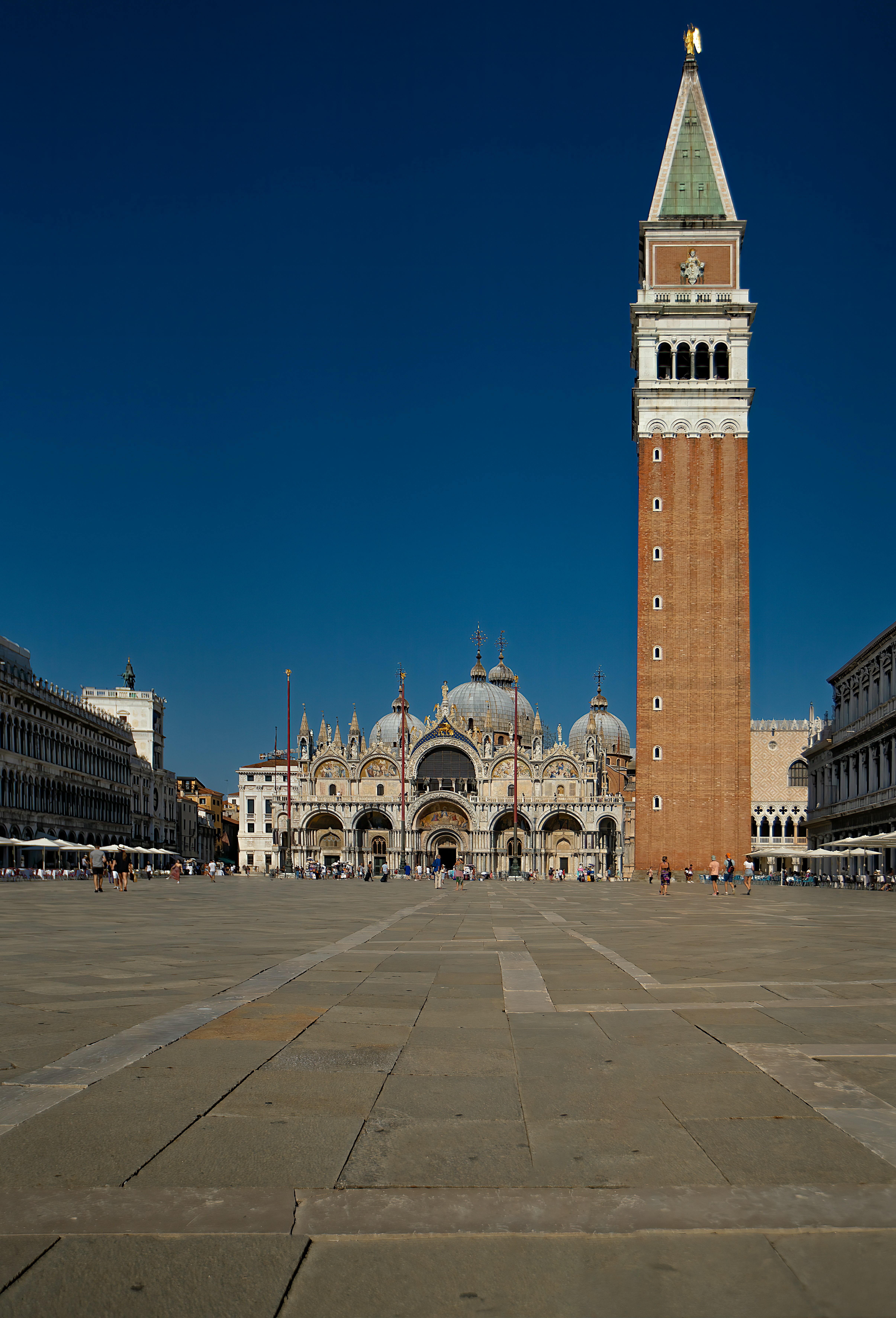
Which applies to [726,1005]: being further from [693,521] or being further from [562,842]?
[562,842]

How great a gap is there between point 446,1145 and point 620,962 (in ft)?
28.1

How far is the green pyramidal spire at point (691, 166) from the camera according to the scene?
2835 inches

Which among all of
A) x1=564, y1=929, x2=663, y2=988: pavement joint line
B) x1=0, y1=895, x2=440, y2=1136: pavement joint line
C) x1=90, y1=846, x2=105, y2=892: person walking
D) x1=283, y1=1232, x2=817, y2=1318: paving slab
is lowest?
x1=90, y1=846, x2=105, y2=892: person walking

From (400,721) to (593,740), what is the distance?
61.2 ft

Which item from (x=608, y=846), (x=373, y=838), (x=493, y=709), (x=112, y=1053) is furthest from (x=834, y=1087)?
(x=493, y=709)

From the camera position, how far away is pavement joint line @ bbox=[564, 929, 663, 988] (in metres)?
11.3

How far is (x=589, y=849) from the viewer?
90250 millimetres

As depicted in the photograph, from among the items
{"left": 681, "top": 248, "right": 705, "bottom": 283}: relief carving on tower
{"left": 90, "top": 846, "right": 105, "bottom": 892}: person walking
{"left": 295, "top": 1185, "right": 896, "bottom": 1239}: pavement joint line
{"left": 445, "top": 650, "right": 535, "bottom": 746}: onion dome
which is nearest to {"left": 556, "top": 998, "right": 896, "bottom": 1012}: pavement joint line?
{"left": 295, "top": 1185, "right": 896, "bottom": 1239}: pavement joint line

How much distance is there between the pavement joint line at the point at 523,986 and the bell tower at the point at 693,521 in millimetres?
53292

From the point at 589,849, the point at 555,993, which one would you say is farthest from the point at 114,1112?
the point at 589,849

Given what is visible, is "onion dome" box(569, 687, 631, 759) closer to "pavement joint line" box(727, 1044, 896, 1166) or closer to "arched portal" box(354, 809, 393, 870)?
"arched portal" box(354, 809, 393, 870)

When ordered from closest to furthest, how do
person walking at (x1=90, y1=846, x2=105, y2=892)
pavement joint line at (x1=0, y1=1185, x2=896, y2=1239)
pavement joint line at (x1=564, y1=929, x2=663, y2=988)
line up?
pavement joint line at (x1=0, y1=1185, x2=896, y2=1239), pavement joint line at (x1=564, y1=929, x2=663, y2=988), person walking at (x1=90, y1=846, x2=105, y2=892)

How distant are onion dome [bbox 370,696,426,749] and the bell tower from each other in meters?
40.0

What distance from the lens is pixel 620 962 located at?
1333 cm
